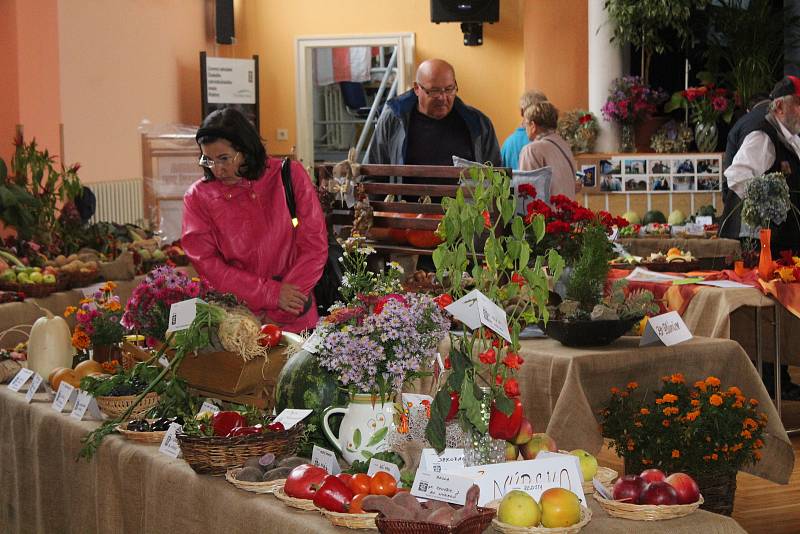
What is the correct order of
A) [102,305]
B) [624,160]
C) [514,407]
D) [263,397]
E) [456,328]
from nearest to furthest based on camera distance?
[514,407], [263,397], [102,305], [456,328], [624,160]

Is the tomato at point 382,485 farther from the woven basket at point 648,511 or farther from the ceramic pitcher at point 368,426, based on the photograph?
the woven basket at point 648,511

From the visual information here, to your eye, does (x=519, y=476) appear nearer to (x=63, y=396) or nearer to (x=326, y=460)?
(x=326, y=460)

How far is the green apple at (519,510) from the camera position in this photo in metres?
1.84

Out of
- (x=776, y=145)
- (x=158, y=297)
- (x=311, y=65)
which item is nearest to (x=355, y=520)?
(x=158, y=297)

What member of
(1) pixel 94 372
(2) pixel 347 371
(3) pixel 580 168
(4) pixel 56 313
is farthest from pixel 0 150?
(2) pixel 347 371

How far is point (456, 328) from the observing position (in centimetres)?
445

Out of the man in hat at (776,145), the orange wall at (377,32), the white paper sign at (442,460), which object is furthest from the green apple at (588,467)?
the orange wall at (377,32)

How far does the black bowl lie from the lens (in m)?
3.57

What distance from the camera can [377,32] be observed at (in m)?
12.2

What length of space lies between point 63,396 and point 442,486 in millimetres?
1394

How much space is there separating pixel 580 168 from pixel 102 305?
6.21 m

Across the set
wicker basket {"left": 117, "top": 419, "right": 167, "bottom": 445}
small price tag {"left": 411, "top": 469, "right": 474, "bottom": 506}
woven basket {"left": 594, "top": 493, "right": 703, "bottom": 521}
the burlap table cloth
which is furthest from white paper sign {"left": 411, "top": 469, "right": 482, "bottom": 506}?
the burlap table cloth

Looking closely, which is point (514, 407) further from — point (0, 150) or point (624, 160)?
point (624, 160)

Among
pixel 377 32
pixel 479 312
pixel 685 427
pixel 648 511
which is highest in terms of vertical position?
pixel 377 32
